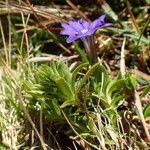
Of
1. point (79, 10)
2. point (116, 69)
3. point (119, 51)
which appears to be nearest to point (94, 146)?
point (116, 69)

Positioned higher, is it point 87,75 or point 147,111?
point 87,75

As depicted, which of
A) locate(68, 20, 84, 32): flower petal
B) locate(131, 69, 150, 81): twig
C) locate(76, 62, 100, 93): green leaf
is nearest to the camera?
locate(76, 62, 100, 93): green leaf

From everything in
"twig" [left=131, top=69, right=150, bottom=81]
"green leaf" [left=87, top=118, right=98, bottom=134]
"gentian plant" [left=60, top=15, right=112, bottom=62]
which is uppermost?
"gentian plant" [left=60, top=15, right=112, bottom=62]

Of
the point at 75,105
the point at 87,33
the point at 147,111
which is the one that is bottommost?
the point at 147,111

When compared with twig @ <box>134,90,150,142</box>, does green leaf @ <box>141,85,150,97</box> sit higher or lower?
higher

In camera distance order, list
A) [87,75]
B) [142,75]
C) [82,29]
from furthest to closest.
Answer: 1. [142,75]
2. [82,29]
3. [87,75]

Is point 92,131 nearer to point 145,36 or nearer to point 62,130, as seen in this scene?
point 62,130

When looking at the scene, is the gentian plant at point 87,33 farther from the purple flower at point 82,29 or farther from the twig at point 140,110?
the twig at point 140,110

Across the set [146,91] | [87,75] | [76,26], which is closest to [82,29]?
[76,26]

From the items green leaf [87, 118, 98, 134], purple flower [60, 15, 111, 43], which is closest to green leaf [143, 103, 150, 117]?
green leaf [87, 118, 98, 134]

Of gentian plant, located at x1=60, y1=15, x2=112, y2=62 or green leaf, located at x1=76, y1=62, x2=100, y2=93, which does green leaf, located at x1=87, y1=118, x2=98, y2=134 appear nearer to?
green leaf, located at x1=76, y1=62, x2=100, y2=93

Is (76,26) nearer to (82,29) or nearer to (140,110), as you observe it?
(82,29)

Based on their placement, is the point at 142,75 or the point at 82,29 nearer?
the point at 82,29
